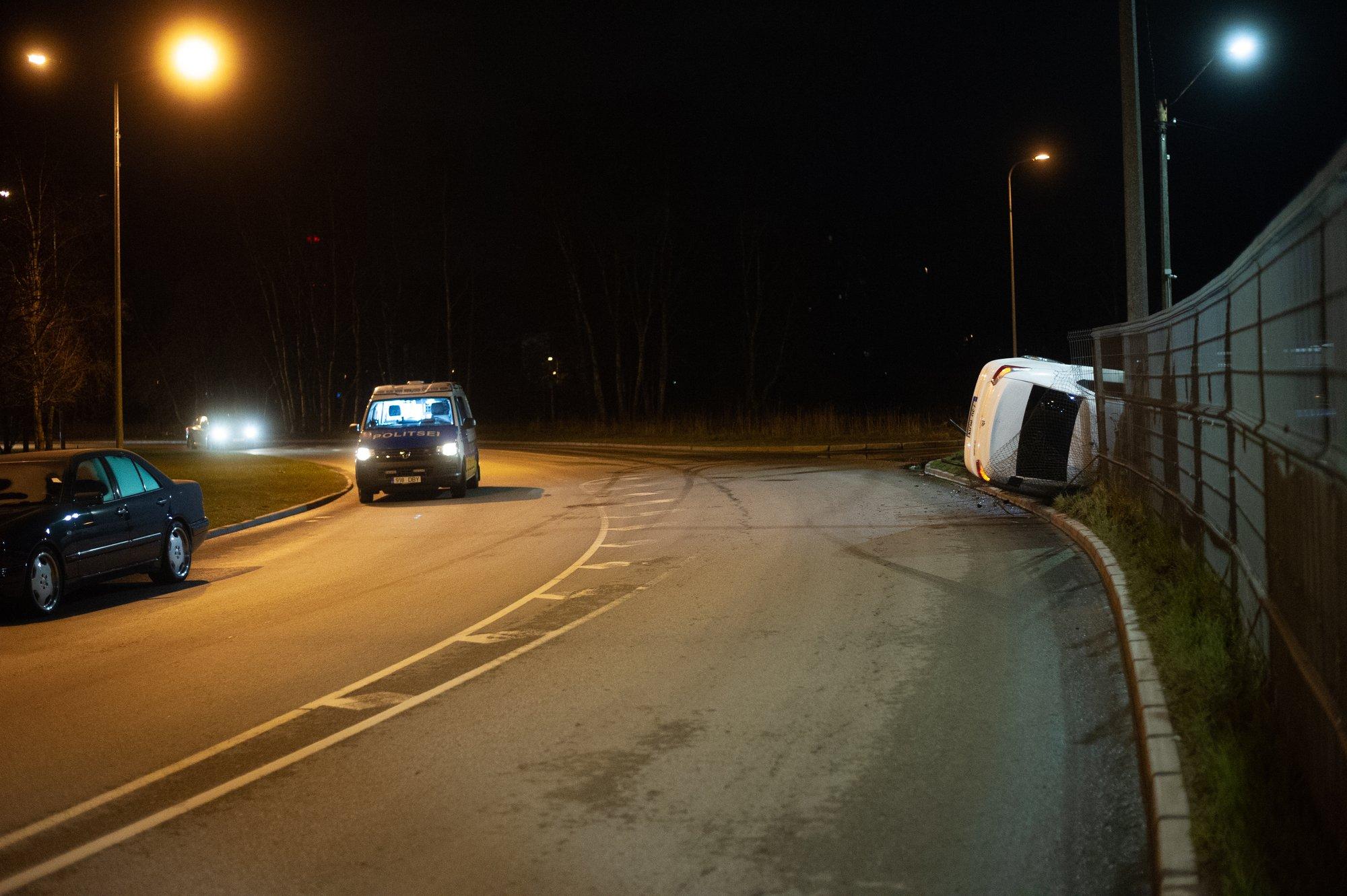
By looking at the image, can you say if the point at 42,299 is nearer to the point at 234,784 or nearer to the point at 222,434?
the point at 234,784

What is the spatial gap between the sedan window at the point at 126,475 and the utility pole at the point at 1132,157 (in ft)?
41.0

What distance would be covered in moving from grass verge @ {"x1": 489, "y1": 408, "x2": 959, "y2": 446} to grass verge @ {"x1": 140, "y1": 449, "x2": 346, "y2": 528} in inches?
583

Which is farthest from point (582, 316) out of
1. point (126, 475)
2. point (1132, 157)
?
point (126, 475)

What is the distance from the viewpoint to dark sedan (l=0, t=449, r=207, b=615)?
11.0 metres

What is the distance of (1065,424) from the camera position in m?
17.9

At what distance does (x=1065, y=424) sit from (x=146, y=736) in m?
14.5

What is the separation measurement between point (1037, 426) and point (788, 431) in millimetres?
25446

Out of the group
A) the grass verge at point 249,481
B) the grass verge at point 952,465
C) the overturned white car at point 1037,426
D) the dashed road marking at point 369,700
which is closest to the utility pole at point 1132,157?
the overturned white car at point 1037,426

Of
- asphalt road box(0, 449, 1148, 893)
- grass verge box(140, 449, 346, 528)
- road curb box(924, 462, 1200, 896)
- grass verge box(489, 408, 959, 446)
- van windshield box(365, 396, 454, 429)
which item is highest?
van windshield box(365, 396, 454, 429)

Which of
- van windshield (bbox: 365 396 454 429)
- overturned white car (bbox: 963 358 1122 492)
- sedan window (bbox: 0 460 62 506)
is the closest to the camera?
sedan window (bbox: 0 460 62 506)

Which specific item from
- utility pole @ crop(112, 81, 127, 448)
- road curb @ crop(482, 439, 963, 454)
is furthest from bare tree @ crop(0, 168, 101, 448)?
road curb @ crop(482, 439, 963, 454)

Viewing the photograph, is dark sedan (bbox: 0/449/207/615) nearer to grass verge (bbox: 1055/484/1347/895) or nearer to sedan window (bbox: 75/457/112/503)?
sedan window (bbox: 75/457/112/503)

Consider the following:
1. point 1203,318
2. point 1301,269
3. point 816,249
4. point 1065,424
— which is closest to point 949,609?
point 1203,318

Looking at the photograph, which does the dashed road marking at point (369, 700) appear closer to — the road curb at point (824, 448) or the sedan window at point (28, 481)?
the sedan window at point (28, 481)
